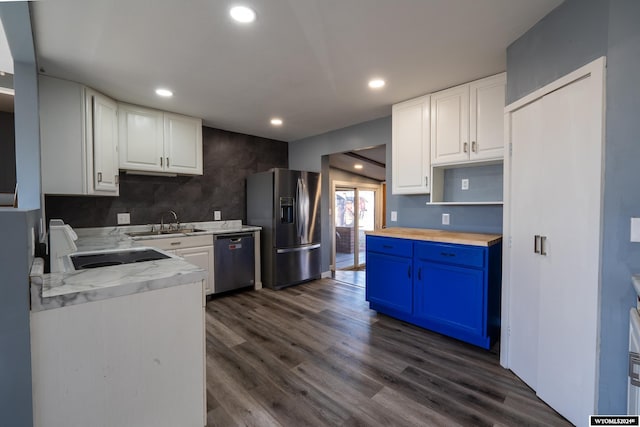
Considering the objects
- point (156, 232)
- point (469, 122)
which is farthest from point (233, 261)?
point (469, 122)

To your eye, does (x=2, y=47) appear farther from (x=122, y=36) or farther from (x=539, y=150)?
(x=539, y=150)

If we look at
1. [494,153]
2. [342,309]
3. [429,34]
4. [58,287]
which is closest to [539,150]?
[494,153]

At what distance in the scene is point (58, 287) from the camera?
1.05 metres

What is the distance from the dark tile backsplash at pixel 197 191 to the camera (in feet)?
10.1

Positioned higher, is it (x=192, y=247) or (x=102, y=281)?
(x=102, y=281)

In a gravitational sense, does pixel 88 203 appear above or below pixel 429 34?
below

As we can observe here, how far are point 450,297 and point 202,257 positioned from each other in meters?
2.78

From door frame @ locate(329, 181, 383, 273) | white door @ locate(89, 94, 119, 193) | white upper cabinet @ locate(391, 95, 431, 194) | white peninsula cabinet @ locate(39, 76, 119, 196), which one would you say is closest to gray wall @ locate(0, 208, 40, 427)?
white peninsula cabinet @ locate(39, 76, 119, 196)

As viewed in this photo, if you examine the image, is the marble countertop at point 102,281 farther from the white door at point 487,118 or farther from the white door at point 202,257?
the white door at point 487,118

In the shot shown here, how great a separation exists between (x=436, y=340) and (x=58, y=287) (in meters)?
2.63

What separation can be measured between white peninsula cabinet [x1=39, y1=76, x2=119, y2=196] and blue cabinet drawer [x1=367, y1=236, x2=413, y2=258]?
2824 mm

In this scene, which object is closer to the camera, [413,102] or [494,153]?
[494,153]

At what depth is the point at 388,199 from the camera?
356cm

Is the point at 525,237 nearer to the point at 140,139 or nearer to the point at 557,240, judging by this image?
the point at 557,240
